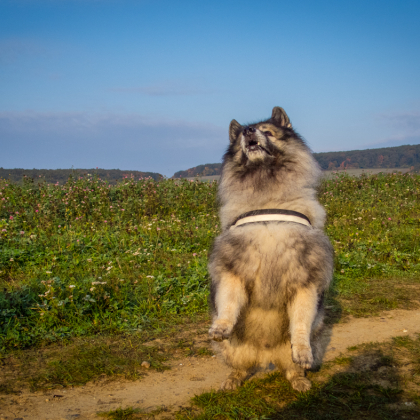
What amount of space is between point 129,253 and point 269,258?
158 inches

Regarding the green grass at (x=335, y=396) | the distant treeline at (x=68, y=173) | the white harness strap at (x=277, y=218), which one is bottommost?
the green grass at (x=335, y=396)

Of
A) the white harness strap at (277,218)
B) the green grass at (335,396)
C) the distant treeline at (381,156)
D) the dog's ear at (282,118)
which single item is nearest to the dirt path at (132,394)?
the green grass at (335,396)

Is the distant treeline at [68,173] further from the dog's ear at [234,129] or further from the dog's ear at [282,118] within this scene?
the dog's ear at [282,118]

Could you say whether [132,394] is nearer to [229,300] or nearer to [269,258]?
[229,300]

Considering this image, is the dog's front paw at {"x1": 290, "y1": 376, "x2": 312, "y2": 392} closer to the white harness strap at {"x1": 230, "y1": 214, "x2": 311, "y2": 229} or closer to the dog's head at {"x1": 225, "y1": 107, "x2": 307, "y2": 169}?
the white harness strap at {"x1": 230, "y1": 214, "x2": 311, "y2": 229}

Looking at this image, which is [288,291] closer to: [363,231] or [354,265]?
[354,265]

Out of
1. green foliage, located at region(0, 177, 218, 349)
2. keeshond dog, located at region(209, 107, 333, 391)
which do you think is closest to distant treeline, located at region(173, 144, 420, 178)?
green foliage, located at region(0, 177, 218, 349)

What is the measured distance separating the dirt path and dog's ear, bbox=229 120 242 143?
7.00 ft

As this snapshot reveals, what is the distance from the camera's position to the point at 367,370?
333 cm

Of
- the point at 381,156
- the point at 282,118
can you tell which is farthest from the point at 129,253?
the point at 381,156

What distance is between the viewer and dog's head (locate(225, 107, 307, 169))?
3078 mm

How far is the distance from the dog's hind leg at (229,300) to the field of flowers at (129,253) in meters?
1.90

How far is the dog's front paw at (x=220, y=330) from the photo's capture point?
8.25ft

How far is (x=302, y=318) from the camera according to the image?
8.60 feet
